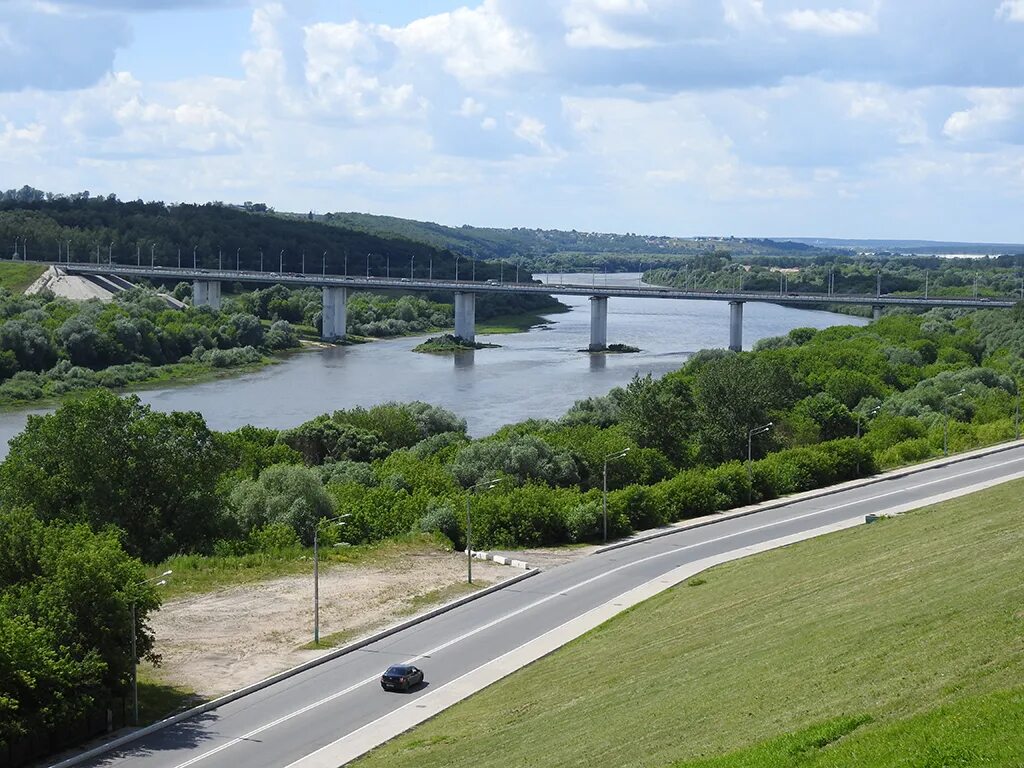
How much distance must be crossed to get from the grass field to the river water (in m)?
27.1

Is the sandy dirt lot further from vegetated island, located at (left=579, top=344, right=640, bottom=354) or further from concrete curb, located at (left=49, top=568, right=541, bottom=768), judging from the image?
vegetated island, located at (left=579, top=344, right=640, bottom=354)

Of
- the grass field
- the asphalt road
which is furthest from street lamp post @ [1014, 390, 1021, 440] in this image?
the grass field

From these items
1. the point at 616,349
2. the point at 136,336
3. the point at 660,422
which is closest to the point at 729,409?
the point at 660,422

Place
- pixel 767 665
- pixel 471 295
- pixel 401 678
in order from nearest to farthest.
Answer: pixel 767 665
pixel 401 678
pixel 471 295

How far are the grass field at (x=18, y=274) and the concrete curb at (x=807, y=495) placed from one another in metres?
84.1

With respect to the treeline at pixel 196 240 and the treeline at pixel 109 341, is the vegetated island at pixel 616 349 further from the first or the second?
the treeline at pixel 196 240

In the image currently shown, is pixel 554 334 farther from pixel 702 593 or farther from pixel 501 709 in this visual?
pixel 501 709

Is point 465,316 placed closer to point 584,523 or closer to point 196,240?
point 196,240

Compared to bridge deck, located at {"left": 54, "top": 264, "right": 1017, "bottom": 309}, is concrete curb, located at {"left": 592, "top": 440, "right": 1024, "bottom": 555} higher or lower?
lower

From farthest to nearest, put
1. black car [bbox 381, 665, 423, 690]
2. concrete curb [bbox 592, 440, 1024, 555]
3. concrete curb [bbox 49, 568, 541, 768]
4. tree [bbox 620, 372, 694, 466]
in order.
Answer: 1. tree [bbox 620, 372, 694, 466]
2. concrete curb [bbox 592, 440, 1024, 555]
3. black car [bbox 381, 665, 423, 690]
4. concrete curb [bbox 49, 568, 541, 768]

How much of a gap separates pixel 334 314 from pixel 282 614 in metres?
91.9

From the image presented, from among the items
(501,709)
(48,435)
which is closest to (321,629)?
(501,709)

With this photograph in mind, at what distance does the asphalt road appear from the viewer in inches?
875

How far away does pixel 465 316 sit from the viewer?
120 m
